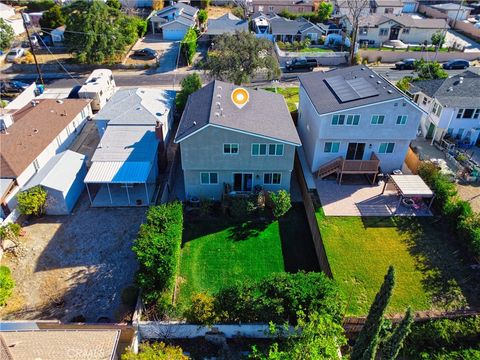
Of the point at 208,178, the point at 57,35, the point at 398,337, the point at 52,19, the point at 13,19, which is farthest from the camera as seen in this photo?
the point at 13,19

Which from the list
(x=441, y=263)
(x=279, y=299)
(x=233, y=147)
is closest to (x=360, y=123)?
(x=233, y=147)

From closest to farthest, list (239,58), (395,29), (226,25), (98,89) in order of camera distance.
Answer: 1. (98,89)
2. (239,58)
3. (395,29)
4. (226,25)

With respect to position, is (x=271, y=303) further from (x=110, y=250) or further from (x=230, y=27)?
(x=230, y=27)

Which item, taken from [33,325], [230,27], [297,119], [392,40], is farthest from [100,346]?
[392,40]

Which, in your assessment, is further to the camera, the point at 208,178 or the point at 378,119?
the point at 378,119

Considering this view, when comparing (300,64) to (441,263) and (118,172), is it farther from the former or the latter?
(441,263)

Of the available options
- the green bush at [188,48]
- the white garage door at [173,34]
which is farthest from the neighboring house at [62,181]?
the white garage door at [173,34]

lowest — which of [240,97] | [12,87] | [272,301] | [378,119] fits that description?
[12,87]

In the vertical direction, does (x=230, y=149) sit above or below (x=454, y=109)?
above

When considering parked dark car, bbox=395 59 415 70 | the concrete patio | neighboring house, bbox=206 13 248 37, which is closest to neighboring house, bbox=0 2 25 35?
neighboring house, bbox=206 13 248 37
